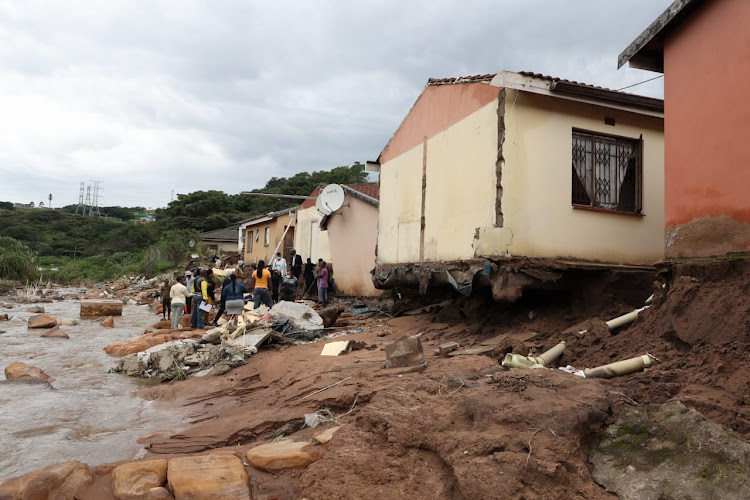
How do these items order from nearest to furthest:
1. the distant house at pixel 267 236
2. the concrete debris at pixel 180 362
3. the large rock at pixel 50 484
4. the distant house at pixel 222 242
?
the large rock at pixel 50 484
the concrete debris at pixel 180 362
the distant house at pixel 267 236
the distant house at pixel 222 242

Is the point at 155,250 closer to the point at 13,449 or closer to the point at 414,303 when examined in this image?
the point at 414,303

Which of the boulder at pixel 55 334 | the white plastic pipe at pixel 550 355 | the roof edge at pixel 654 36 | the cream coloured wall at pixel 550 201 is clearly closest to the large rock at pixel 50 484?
the white plastic pipe at pixel 550 355

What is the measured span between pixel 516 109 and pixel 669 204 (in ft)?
10.1

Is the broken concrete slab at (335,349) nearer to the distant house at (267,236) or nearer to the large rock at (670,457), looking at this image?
the large rock at (670,457)

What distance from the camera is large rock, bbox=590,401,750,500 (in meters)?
3.02

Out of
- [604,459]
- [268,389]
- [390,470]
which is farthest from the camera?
[268,389]

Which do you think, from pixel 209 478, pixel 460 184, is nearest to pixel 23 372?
pixel 209 478

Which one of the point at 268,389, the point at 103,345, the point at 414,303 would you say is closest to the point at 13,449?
the point at 268,389

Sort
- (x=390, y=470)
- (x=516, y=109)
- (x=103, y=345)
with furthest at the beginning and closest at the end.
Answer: (x=103, y=345) → (x=516, y=109) → (x=390, y=470)

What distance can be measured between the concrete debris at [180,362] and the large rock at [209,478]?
4699 millimetres

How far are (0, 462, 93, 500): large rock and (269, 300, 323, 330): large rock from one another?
21.6 ft

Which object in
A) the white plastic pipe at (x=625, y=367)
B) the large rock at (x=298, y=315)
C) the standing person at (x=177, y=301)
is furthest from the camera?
the standing person at (x=177, y=301)

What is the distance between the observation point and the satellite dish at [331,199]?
1695cm

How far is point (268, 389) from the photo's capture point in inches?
291
